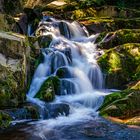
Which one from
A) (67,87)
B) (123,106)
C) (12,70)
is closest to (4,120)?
(12,70)

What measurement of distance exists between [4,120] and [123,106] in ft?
12.9

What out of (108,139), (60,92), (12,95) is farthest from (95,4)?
(108,139)

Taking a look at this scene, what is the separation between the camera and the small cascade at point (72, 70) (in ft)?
47.2

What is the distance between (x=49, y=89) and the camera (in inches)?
565

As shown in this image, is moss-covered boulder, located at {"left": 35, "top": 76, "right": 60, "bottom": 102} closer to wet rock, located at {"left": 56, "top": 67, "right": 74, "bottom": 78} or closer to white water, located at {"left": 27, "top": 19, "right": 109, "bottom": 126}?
white water, located at {"left": 27, "top": 19, "right": 109, "bottom": 126}

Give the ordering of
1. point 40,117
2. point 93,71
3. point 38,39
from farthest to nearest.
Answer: point 38,39, point 93,71, point 40,117

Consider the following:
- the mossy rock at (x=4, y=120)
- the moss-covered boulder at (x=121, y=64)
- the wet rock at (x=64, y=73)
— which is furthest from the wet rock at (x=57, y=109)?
the moss-covered boulder at (x=121, y=64)

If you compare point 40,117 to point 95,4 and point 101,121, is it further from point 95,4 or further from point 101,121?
point 95,4

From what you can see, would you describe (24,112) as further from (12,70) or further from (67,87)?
(67,87)

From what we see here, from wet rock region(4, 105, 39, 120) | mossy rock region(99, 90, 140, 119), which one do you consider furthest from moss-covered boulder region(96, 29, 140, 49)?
wet rock region(4, 105, 39, 120)

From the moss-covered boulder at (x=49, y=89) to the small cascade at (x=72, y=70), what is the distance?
0.20 metres

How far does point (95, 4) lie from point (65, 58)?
10.0m

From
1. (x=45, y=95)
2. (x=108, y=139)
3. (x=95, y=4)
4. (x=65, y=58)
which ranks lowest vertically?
(x=108, y=139)

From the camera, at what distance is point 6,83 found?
12.6 m
